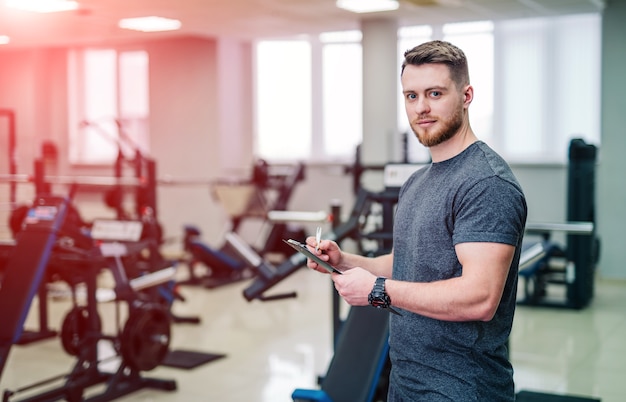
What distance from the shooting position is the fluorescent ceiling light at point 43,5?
718cm

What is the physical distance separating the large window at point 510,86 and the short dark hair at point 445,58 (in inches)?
286

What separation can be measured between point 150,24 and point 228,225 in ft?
8.94

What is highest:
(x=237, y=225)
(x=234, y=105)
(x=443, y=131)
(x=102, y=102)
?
(x=102, y=102)

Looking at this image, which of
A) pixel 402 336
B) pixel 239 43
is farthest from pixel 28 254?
pixel 239 43

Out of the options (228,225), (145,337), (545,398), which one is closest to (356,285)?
(545,398)

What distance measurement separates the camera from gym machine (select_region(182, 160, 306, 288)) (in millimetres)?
7887

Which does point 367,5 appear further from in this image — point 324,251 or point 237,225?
point 324,251

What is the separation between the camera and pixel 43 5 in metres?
7.36

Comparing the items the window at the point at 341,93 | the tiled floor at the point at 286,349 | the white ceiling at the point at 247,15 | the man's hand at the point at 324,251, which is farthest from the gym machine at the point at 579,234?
the man's hand at the point at 324,251

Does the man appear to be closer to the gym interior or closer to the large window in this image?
the gym interior

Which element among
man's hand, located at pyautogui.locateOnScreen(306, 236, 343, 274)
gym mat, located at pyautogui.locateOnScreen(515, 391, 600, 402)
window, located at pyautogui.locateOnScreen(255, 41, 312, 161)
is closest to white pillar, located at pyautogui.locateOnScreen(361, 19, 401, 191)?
window, located at pyautogui.locateOnScreen(255, 41, 312, 161)

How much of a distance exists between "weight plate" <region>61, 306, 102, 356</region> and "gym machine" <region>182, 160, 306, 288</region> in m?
3.35

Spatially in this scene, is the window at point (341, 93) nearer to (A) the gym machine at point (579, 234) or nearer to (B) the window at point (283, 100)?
(B) the window at point (283, 100)

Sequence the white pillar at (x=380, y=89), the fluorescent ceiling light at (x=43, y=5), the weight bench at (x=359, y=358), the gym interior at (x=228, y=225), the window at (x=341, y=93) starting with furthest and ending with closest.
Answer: the window at (x=341, y=93) < the white pillar at (x=380, y=89) < the fluorescent ceiling light at (x=43, y=5) < the gym interior at (x=228, y=225) < the weight bench at (x=359, y=358)
